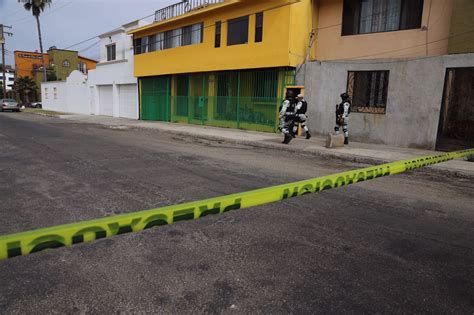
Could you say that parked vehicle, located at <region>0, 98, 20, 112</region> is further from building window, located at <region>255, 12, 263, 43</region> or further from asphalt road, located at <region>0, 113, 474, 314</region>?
asphalt road, located at <region>0, 113, 474, 314</region>

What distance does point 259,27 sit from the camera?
16734mm

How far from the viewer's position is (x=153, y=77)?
24.4 meters

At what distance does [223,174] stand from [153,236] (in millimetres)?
3393

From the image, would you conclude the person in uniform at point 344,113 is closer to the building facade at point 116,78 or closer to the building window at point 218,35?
the building window at point 218,35

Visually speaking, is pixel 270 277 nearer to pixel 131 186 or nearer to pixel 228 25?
pixel 131 186

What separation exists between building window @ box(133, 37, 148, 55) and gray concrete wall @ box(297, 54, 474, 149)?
46.4 feet

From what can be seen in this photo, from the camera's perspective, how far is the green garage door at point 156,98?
23531 mm

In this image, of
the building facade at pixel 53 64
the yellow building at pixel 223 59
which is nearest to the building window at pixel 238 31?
the yellow building at pixel 223 59

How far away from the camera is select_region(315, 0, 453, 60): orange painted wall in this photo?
12.7m

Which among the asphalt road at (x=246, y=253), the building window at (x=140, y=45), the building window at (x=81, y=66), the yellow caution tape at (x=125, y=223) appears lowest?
the asphalt road at (x=246, y=253)

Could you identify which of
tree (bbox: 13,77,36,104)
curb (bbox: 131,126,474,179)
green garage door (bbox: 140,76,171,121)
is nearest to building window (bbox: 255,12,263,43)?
curb (bbox: 131,126,474,179)

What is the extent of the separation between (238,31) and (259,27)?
1486mm

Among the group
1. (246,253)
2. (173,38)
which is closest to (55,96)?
(173,38)

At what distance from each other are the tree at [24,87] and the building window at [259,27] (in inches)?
1834
